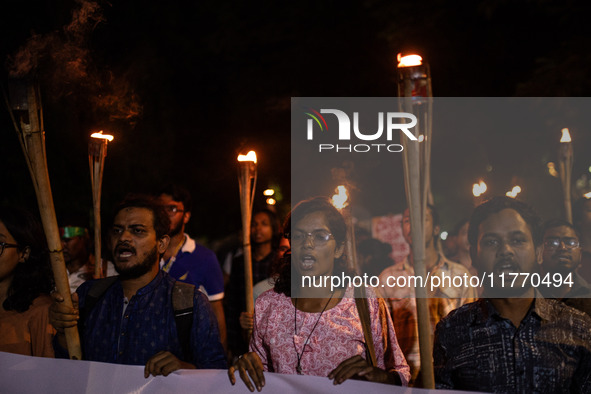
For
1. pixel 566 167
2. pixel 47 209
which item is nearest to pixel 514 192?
pixel 566 167

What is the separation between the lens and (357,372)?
8.09 ft

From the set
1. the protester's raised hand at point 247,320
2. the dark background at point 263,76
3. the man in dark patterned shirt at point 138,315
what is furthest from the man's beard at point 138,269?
the dark background at point 263,76

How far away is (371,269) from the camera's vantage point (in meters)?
6.54

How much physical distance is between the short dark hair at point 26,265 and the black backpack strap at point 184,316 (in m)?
0.78

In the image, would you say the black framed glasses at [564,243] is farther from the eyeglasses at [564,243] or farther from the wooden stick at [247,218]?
the wooden stick at [247,218]

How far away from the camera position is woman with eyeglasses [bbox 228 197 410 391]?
258cm

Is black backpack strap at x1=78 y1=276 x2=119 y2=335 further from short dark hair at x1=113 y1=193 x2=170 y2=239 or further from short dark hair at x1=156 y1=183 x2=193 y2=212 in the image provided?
short dark hair at x1=156 y1=183 x2=193 y2=212

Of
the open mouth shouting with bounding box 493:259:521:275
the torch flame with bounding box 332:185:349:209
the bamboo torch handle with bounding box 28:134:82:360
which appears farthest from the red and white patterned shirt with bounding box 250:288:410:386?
the torch flame with bounding box 332:185:349:209

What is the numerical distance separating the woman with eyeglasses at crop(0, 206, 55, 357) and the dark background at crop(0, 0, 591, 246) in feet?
14.5

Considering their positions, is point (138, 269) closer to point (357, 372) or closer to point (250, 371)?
point (250, 371)

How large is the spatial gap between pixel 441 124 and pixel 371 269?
10.3ft

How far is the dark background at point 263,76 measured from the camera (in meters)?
7.76

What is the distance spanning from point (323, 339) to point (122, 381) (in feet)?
3.16

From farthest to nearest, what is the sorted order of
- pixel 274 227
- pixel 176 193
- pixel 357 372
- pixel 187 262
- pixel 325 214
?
pixel 274 227 → pixel 176 193 → pixel 187 262 → pixel 325 214 → pixel 357 372
